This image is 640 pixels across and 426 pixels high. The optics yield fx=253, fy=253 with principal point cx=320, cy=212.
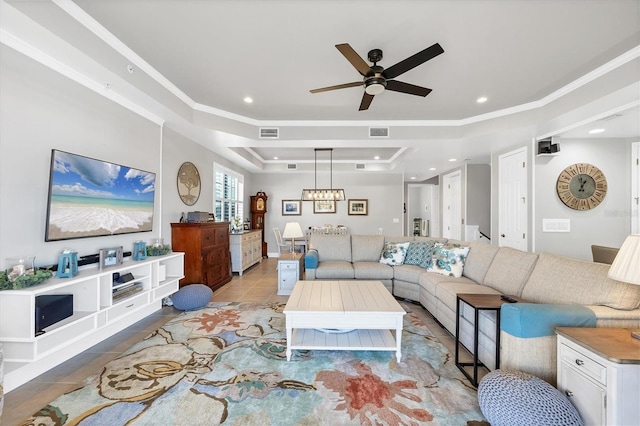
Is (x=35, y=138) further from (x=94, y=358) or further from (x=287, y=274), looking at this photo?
(x=287, y=274)

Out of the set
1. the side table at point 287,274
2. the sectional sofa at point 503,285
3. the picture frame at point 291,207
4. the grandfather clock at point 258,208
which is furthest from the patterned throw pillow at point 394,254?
the grandfather clock at point 258,208

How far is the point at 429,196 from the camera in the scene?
10734 millimetres

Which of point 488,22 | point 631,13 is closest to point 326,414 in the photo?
point 488,22

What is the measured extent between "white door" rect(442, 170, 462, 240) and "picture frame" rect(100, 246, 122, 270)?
6992mm

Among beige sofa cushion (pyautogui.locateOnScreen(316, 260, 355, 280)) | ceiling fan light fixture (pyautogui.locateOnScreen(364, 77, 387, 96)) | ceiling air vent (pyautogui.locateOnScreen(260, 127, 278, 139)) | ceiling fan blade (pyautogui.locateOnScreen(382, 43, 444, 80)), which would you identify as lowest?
beige sofa cushion (pyautogui.locateOnScreen(316, 260, 355, 280))

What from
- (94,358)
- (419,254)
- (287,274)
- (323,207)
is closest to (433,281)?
(419,254)

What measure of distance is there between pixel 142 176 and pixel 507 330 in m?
4.08

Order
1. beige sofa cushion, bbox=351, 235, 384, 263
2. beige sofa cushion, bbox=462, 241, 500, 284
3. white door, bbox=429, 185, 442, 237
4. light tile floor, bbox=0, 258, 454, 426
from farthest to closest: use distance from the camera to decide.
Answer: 1. white door, bbox=429, 185, 442, 237
2. beige sofa cushion, bbox=351, 235, 384, 263
3. beige sofa cushion, bbox=462, 241, 500, 284
4. light tile floor, bbox=0, 258, 454, 426

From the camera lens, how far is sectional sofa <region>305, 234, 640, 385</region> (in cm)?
177

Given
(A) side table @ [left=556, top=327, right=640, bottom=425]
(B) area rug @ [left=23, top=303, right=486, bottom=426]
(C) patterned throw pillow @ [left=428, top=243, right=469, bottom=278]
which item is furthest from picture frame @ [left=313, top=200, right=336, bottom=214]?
(A) side table @ [left=556, top=327, right=640, bottom=425]

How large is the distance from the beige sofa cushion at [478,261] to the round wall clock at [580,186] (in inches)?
78.0

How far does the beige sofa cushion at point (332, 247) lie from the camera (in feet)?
15.2

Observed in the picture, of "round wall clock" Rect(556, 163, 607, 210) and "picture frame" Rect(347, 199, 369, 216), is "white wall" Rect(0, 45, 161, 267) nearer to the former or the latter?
"picture frame" Rect(347, 199, 369, 216)

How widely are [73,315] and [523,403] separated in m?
3.36
